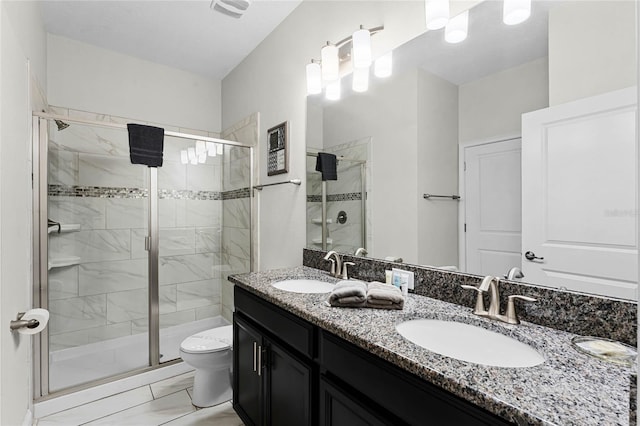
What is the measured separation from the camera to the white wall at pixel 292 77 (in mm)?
1570

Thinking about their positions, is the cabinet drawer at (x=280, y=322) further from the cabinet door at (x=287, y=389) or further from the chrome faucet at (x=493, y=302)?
the chrome faucet at (x=493, y=302)

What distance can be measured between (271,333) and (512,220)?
1132 millimetres

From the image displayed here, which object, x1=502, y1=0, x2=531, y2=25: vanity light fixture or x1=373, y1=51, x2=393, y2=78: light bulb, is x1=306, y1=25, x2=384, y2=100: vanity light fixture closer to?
x1=373, y1=51, x2=393, y2=78: light bulb

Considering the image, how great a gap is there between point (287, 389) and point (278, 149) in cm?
166

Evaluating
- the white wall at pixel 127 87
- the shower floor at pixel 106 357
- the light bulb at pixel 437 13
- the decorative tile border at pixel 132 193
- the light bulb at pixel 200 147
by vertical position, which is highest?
the white wall at pixel 127 87

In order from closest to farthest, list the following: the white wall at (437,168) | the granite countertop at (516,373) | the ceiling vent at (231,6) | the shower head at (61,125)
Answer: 1. the granite countertop at (516,373)
2. the white wall at (437,168)
3. the ceiling vent at (231,6)
4. the shower head at (61,125)

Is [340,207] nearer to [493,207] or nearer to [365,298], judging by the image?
[365,298]

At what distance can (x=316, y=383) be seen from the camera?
3.77 feet

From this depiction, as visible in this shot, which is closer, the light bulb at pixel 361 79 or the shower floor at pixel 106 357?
the light bulb at pixel 361 79

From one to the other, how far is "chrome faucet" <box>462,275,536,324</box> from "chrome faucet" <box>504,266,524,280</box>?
0.05 metres

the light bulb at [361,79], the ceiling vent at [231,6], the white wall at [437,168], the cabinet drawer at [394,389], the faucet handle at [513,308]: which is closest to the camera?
the cabinet drawer at [394,389]

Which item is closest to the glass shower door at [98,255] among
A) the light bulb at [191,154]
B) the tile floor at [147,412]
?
the tile floor at [147,412]

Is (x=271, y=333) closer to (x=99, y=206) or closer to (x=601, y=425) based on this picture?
(x=601, y=425)

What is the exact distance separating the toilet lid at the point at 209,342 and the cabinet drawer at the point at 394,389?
3.94ft
